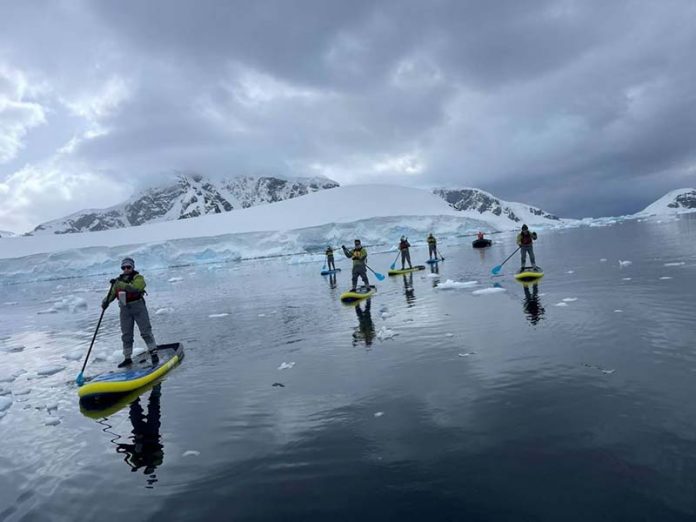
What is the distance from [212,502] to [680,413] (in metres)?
5.39

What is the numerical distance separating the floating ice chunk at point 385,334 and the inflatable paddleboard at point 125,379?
468cm

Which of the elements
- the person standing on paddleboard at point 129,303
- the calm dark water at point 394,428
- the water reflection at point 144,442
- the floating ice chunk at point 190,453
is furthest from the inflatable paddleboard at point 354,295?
the floating ice chunk at point 190,453

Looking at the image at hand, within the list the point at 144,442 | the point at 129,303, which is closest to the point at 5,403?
the point at 129,303

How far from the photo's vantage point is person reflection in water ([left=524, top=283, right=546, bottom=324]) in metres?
11.1

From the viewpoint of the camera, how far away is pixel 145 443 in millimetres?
6141

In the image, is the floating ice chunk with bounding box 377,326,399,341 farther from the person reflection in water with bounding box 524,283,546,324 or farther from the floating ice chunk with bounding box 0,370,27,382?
the floating ice chunk with bounding box 0,370,27,382

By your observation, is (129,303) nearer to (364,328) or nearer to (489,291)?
(364,328)

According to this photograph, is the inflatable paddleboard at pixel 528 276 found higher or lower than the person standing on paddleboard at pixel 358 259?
lower

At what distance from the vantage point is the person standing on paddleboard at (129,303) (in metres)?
9.52

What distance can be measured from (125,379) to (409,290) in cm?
1238

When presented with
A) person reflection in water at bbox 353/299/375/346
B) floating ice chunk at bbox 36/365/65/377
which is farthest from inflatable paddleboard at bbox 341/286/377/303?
floating ice chunk at bbox 36/365/65/377

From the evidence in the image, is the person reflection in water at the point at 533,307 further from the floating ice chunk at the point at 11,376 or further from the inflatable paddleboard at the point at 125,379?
the floating ice chunk at the point at 11,376

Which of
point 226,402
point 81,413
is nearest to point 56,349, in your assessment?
point 81,413

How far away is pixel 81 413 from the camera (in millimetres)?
7605
